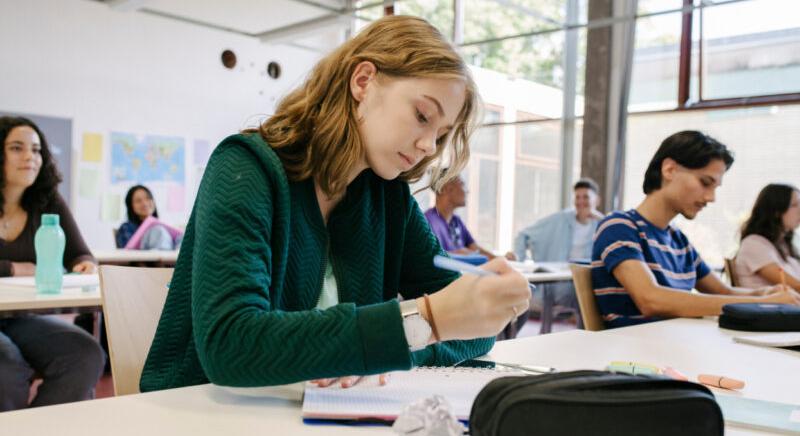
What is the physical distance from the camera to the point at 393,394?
94cm

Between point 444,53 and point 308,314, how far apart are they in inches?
18.8

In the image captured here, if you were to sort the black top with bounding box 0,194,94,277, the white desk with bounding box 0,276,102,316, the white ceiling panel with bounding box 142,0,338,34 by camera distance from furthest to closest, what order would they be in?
the white ceiling panel with bounding box 142,0,338,34 → the black top with bounding box 0,194,94,277 → the white desk with bounding box 0,276,102,316

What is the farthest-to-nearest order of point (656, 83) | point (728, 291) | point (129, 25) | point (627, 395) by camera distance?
point (129, 25) → point (656, 83) → point (728, 291) → point (627, 395)

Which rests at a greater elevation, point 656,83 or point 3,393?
point 656,83

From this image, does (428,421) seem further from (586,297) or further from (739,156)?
(739,156)

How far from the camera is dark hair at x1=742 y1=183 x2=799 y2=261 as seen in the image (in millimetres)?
3727

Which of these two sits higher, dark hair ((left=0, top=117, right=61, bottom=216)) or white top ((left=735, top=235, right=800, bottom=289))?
dark hair ((left=0, top=117, right=61, bottom=216))

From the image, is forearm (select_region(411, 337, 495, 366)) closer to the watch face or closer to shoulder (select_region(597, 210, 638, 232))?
the watch face

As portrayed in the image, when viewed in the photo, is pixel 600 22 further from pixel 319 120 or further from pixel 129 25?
pixel 319 120

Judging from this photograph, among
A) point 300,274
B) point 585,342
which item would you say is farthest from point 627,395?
point 585,342

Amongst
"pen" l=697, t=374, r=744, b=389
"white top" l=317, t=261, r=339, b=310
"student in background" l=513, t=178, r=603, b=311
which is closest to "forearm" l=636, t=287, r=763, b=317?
"pen" l=697, t=374, r=744, b=389

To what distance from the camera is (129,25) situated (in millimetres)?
6961

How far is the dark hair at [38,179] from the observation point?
2.70 meters

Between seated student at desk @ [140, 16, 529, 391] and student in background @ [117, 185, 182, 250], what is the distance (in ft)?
13.2
